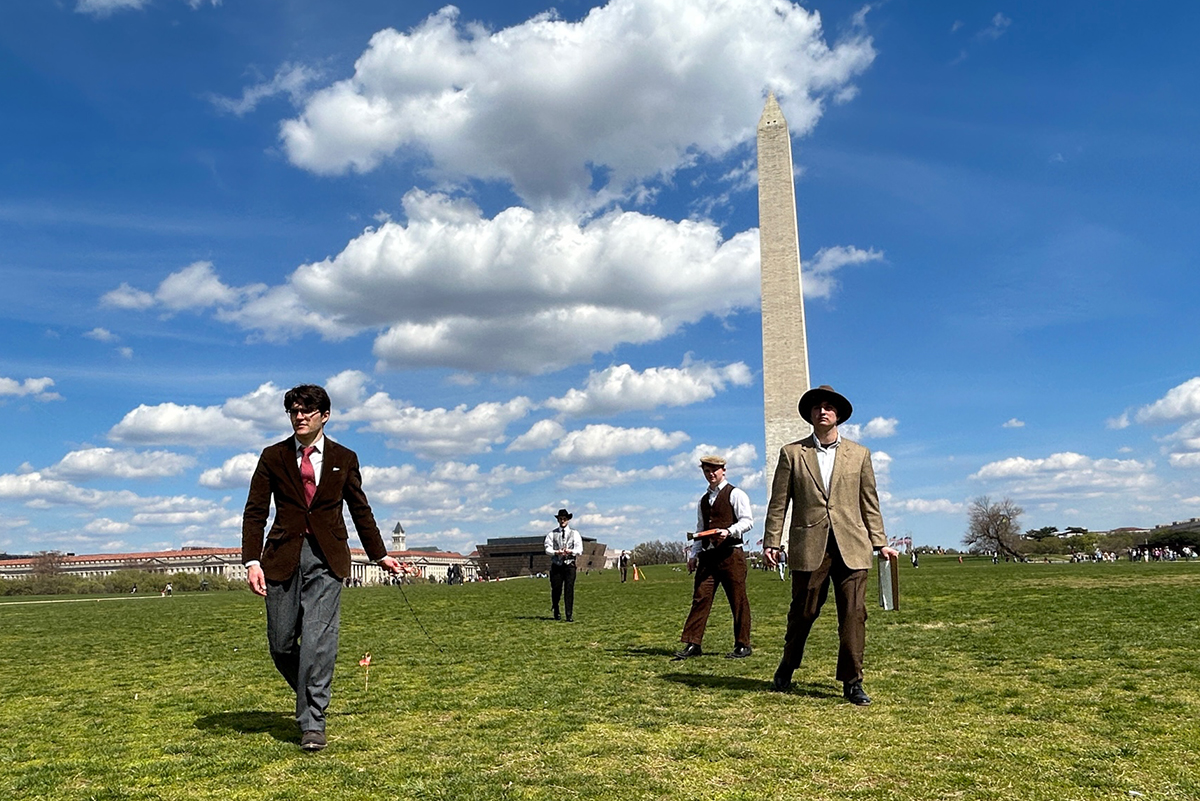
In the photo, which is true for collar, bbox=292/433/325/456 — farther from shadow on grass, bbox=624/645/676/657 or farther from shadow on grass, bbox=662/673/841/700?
shadow on grass, bbox=624/645/676/657

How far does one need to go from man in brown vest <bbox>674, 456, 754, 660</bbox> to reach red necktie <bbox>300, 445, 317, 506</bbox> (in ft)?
14.1

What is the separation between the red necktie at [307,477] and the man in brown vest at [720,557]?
169 inches

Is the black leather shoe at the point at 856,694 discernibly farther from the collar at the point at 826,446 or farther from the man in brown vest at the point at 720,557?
the man in brown vest at the point at 720,557

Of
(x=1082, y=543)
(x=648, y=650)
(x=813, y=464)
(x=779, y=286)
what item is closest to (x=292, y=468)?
(x=813, y=464)

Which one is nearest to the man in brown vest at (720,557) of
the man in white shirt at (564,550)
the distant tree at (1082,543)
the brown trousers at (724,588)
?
the brown trousers at (724,588)

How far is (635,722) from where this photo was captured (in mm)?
5727

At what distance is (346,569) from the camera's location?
5.57m

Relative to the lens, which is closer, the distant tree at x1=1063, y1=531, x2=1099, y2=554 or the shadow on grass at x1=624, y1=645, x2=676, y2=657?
the shadow on grass at x1=624, y1=645, x2=676, y2=657

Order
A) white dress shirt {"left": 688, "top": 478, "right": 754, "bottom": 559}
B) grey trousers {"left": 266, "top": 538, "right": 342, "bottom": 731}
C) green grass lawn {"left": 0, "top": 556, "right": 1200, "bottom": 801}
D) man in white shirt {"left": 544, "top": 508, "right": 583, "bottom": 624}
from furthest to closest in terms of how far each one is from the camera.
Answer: man in white shirt {"left": 544, "top": 508, "right": 583, "bottom": 624}, white dress shirt {"left": 688, "top": 478, "right": 754, "bottom": 559}, grey trousers {"left": 266, "top": 538, "right": 342, "bottom": 731}, green grass lawn {"left": 0, "top": 556, "right": 1200, "bottom": 801}

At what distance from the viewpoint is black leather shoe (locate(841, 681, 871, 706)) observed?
6.20 m

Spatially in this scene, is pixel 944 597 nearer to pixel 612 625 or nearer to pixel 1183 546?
pixel 612 625

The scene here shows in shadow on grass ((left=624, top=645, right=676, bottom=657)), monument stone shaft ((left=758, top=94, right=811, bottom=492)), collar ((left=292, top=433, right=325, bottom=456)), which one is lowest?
shadow on grass ((left=624, top=645, right=676, bottom=657))

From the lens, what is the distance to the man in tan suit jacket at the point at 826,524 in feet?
21.7

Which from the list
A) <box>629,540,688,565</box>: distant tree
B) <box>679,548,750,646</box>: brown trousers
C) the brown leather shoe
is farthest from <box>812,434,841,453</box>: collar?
<box>629,540,688,565</box>: distant tree
